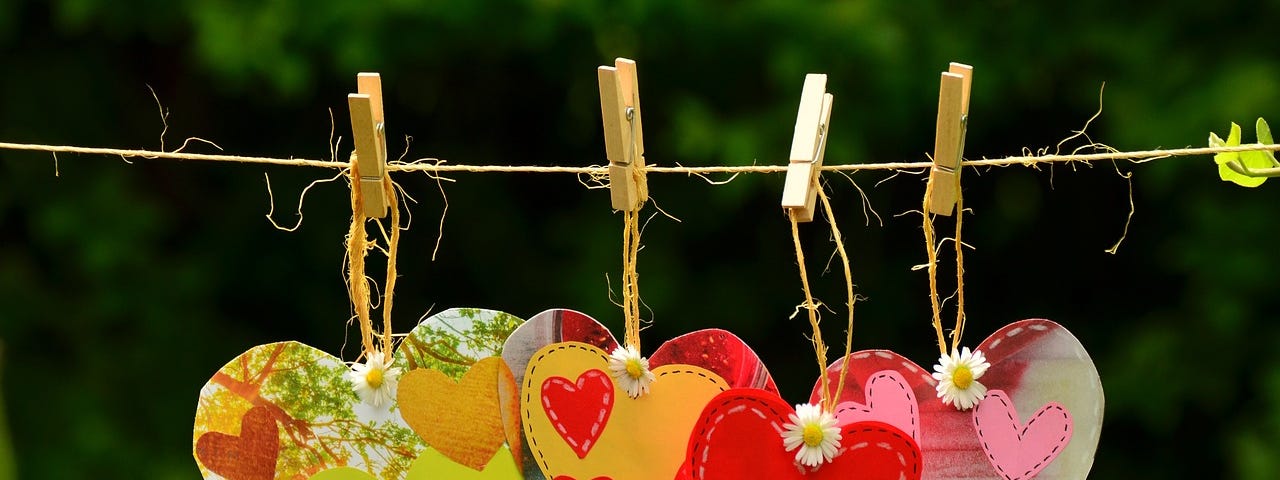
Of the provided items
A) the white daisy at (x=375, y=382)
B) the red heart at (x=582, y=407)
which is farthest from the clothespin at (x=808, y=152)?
the white daisy at (x=375, y=382)

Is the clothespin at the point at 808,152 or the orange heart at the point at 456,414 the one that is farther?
the orange heart at the point at 456,414

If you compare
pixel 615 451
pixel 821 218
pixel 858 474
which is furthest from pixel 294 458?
pixel 821 218

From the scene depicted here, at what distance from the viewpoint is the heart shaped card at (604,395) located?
0.76 meters

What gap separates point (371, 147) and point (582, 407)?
0.63 feet

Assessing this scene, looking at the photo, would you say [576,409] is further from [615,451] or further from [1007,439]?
[1007,439]

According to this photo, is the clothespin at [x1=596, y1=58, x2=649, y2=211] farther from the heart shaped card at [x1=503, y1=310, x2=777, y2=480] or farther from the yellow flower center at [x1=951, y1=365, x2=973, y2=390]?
Answer: the yellow flower center at [x1=951, y1=365, x2=973, y2=390]

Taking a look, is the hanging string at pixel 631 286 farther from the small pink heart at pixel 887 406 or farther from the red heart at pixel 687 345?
the small pink heart at pixel 887 406

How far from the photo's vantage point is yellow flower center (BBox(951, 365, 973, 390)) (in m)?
0.72

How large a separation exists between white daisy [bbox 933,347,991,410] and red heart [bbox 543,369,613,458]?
A: 19 cm

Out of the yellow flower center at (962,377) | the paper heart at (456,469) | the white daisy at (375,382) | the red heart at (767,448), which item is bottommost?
the paper heart at (456,469)

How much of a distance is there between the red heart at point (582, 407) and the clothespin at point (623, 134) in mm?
109

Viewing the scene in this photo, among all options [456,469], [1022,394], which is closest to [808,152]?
[1022,394]

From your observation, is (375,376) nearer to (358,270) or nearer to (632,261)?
(358,270)

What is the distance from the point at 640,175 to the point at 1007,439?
0.81ft
